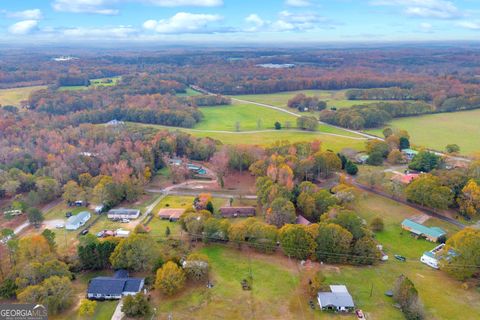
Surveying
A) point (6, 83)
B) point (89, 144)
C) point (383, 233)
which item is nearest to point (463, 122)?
point (383, 233)

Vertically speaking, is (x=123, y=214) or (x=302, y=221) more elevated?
(x=302, y=221)

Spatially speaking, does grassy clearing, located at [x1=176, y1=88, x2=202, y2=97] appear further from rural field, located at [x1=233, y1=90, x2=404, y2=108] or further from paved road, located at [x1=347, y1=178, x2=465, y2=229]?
paved road, located at [x1=347, y1=178, x2=465, y2=229]

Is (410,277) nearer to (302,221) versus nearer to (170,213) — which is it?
(302,221)

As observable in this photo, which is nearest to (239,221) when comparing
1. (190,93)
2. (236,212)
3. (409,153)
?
(236,212)

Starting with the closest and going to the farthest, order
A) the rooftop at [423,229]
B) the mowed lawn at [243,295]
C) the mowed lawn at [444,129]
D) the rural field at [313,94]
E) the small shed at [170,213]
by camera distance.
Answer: the mowed lawn at [243,295] < the rooftop at [423,229] < the small shed at [170,213] < the mowed lawn at [444,129] < the rural field at [313,94]

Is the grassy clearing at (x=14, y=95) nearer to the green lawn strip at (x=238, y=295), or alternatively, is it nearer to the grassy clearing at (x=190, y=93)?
the grassy clearing at (x=190, y=93)

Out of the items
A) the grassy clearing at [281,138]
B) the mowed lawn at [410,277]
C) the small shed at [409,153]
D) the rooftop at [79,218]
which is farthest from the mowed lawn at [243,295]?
the small shed at [409,153]

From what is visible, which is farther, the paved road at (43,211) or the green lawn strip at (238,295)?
the paved road at (43,211)

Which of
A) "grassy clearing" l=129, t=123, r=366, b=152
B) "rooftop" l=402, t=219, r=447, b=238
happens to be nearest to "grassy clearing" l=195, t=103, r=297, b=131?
"grassy clearing" l=129, t=123, r=366, b=152
